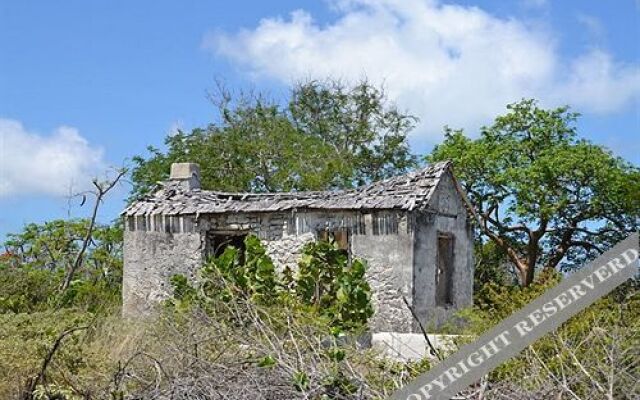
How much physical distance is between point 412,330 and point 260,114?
13616mm

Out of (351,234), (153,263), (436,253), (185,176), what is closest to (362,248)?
(351,234)

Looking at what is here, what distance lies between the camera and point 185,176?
17.6m

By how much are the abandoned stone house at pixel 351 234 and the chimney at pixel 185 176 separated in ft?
1.85

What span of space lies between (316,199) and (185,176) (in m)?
3.79

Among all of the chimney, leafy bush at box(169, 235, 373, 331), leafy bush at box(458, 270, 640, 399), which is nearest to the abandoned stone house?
leafy bush at box(169, 235, 373, 331)

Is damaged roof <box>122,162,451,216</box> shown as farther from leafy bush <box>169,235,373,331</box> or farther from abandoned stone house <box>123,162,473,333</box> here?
leafy bush <box>169,235,373,331</box>

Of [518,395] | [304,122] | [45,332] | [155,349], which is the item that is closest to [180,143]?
[304,122]

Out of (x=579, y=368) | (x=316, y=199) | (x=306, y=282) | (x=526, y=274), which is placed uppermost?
(x=316, y=199)

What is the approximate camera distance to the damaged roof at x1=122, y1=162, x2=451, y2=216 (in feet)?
46.1

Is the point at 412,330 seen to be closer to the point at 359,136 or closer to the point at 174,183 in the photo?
the point at 174,183

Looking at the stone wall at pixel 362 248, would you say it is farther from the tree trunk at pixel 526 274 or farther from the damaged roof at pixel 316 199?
the tree trunk at pixel 526 274

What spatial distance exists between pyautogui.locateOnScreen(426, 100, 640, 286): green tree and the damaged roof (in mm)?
6317

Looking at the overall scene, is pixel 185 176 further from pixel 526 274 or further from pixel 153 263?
pixel 526 274

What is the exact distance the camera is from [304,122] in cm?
2781
